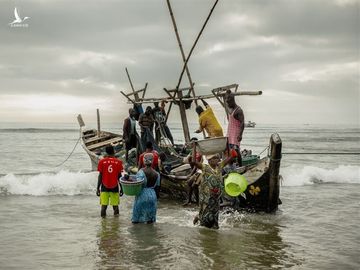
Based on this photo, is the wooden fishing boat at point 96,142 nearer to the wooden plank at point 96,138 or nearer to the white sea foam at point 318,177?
the wooden plank at point 96,138

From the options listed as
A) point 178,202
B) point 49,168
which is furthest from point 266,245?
point 49,168

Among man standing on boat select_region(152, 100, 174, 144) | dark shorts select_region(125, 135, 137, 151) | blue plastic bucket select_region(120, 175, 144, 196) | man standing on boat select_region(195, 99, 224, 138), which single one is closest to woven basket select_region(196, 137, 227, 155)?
man standing on boat select_region(195, 99, 224, 138)

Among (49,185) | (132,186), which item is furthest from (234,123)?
(49,185)

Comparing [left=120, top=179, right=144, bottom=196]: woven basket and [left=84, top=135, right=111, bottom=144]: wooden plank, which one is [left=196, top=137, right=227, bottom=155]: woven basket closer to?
[left=120, top=179, right=144, bottom=196]: woven basket

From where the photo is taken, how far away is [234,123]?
10.5 m

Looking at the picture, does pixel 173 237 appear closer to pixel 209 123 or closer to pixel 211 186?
pixel 211 186

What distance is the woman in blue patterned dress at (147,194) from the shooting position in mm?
8141

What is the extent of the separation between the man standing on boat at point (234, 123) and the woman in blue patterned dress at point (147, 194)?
286 cm

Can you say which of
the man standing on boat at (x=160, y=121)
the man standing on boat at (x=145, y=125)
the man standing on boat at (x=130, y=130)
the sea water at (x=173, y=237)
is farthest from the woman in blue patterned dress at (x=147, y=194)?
the man standing on boat at (x=160, y=121)

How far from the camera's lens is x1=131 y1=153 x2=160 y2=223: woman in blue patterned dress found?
8141mm

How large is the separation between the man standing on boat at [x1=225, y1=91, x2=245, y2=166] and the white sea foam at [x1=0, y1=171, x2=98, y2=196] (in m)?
6.26

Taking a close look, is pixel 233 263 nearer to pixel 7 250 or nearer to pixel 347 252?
pixel 347 252

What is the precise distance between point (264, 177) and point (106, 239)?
3.74m

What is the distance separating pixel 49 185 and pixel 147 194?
7.58 metres
